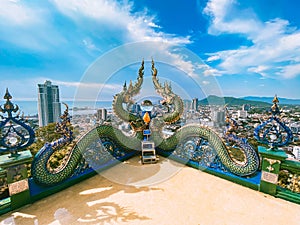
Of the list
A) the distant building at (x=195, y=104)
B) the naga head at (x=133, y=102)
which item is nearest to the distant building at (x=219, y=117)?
the naga head at (x=133, y=102)

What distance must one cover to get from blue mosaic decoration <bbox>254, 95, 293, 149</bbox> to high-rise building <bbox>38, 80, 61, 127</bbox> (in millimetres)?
4091

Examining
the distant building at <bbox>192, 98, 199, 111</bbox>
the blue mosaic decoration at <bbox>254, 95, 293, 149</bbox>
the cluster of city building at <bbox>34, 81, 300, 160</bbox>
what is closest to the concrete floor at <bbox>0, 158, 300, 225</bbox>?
the blue mosaic decoration at <bbox>254, 95, 293, 149</bbox>

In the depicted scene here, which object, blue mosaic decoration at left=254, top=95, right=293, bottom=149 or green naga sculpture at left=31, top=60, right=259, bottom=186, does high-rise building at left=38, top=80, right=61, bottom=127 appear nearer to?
green naga sculpture at left=31, top=60, right=259, bottom=186

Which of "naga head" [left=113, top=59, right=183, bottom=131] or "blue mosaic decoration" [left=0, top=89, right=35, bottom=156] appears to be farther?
"naga head" [left=113, top=59, right=183, bottom=131]

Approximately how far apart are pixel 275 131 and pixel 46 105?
4.68 metres

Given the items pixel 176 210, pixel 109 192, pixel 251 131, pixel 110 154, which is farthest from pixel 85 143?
pixel 251 131

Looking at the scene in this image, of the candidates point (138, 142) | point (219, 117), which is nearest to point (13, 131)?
point (138, 142)

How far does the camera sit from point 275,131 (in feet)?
7.30

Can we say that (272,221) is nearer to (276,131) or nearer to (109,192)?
(276,131)

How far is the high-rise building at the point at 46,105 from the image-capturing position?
3.47m

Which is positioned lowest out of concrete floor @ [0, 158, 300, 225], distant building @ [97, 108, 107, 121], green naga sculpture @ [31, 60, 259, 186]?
concrete floor @ [0, 158, 300, 225]

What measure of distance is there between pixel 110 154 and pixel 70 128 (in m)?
1.13

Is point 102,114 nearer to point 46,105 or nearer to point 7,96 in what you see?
point 46,105

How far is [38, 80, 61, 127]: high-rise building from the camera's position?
3471 millimetres
